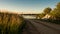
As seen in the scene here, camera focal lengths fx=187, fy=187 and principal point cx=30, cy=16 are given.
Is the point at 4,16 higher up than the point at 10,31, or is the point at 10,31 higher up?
the point at 4,16

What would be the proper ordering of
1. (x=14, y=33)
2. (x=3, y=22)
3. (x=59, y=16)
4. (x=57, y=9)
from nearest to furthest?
1. (x=3, y=22)
2. (x=14, y=33)
3. (x=59, y=16)
4. (x=57, y=9)

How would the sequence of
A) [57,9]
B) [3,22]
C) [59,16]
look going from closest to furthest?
[3,22] → [59,16] → [57,9]

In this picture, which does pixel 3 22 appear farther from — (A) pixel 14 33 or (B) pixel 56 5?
(B) pixel 56 5

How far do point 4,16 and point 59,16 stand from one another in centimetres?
5484

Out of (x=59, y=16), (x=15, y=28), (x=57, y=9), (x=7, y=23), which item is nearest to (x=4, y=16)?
(x=7, y=23)

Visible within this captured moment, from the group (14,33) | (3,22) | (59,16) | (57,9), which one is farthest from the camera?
(57,9)

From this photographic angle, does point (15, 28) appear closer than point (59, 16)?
Yes

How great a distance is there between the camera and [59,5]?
7194 centimetres

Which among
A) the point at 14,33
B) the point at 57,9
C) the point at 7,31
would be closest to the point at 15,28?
the point at 14,33

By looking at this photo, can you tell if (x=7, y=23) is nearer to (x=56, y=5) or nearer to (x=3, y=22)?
(x=3, y=22)

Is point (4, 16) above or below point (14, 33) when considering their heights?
above

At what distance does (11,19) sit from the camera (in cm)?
1295

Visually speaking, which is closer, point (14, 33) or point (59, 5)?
point (14, 33)

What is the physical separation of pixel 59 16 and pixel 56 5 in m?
8.77
